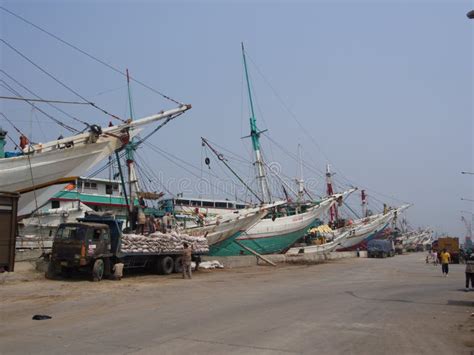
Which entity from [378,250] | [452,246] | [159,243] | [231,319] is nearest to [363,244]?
[378,250]

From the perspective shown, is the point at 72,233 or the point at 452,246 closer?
the point at 72,233

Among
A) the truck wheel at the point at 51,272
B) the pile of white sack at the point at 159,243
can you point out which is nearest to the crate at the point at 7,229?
the truck wheel at the point at 51,272

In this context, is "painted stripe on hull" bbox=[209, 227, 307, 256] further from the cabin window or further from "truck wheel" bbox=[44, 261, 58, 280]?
the cabin window

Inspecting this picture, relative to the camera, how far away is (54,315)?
436 inches

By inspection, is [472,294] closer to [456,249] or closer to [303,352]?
[303,352]

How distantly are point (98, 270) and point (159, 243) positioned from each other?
431 centimetres

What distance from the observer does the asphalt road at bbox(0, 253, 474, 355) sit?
8.04 meters

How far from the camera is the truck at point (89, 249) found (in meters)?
18.7

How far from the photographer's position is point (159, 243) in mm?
22938

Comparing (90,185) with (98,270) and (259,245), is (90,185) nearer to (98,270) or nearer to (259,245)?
(259,245)

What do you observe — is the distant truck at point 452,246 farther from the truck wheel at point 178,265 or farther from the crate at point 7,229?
the crate at point 7,229

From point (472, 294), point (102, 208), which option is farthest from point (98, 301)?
point (102, 208)

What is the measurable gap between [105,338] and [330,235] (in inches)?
2144

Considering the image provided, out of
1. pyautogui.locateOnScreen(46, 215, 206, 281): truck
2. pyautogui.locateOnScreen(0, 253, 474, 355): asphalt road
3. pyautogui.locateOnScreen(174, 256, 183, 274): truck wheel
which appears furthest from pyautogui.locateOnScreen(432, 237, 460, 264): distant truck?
pyautogui.locateOnScreen(46, 215, 206, 281): truck
